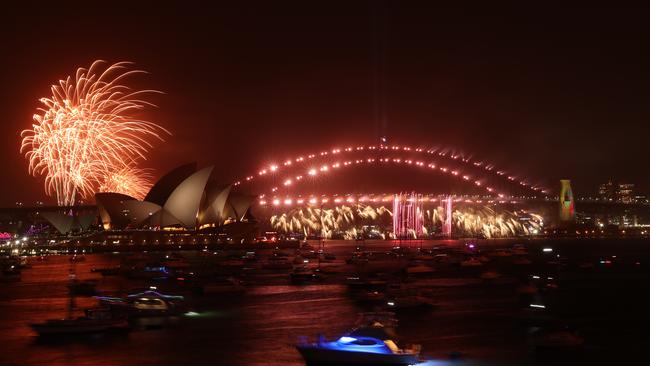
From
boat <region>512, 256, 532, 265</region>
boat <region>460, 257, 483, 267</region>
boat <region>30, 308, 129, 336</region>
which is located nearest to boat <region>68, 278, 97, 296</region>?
boat <region>30, 308, 129, 336</region>

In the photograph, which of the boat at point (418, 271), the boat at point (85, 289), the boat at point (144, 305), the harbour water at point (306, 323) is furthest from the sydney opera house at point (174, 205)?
the boat at point (144, 305)

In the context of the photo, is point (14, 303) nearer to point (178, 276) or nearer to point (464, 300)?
point (178, 276)

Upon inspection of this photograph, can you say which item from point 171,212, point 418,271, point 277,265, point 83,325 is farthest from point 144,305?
point 171,212

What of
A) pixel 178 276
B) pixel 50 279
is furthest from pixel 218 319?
pixel 50 279

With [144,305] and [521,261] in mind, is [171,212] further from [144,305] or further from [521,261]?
[144,305]

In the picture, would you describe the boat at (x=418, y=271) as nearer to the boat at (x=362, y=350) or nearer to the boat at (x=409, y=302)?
the boat at (x=409, y=302)

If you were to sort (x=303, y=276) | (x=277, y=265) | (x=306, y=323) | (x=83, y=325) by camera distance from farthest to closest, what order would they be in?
(x=277, y=265) < (x=303, y=276) < (x=306, y=323) < (x=83, y=325)
